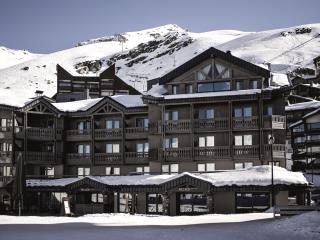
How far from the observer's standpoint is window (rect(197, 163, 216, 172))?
4697 cm

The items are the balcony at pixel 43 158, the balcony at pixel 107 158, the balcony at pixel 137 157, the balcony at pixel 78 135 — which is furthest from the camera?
the balcony at pixel 78 135

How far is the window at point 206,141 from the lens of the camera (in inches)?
1885

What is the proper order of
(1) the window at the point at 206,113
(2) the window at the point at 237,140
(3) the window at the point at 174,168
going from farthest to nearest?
(1) the window at the point at 206,113, (3) the window at the point at 174,168, (2) the window at the point at 237,140

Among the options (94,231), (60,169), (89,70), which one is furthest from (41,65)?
(94,231)

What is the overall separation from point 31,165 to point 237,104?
2080cm

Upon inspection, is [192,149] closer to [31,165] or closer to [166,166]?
[166,166]

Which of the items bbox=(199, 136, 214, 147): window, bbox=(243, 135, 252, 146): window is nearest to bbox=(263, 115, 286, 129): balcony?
bbox=(243, 135, 252, 146): window

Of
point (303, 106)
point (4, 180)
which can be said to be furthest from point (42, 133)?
point (303, 106)

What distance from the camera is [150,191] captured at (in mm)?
43562

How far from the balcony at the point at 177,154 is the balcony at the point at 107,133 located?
597 cm

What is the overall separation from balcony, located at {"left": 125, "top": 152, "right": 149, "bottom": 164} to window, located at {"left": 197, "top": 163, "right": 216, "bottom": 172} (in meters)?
5.74

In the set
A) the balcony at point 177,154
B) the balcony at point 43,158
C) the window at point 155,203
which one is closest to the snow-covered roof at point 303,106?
the balcony at point 177,154

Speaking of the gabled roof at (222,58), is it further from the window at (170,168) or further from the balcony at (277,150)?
the window at (170,168)

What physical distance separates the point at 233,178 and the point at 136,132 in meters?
13.3
